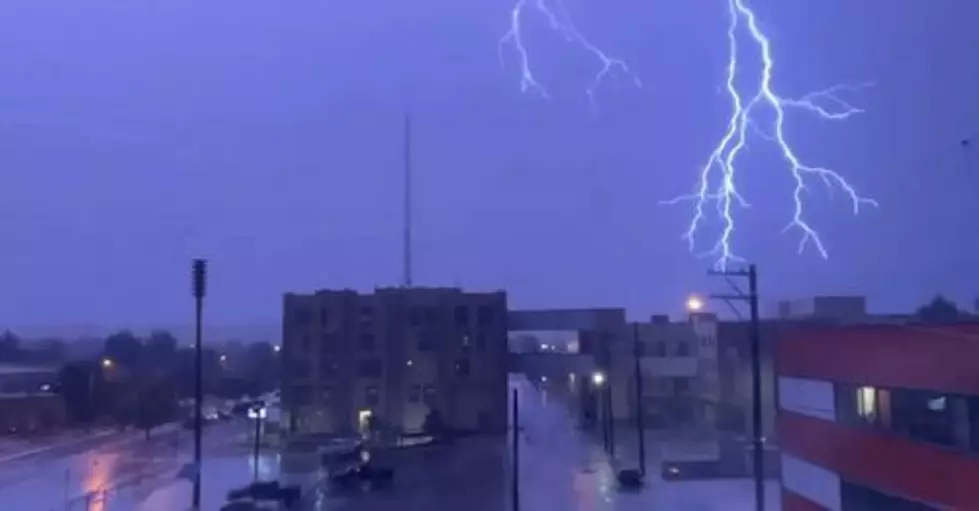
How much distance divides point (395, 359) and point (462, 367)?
1.71 metres

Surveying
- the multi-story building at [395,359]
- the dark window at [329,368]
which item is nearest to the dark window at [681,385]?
the multi-story building at [395,359]

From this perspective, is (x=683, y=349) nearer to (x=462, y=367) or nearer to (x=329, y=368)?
(x=462, y=367)

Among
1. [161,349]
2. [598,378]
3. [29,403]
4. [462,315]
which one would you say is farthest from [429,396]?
[161,349]

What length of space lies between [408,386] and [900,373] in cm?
1988

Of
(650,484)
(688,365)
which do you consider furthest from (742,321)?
(650,484)

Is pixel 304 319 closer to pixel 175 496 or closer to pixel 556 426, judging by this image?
pixel 556 426

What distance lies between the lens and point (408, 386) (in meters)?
29.6

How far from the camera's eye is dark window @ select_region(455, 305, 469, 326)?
1199 inches

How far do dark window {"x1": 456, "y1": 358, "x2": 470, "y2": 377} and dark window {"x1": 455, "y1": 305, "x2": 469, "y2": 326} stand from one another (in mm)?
1049

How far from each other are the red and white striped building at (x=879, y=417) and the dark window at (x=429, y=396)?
51.8ft

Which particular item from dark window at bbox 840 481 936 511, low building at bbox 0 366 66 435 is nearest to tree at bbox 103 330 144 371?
low building at bbox 0 366 66 435

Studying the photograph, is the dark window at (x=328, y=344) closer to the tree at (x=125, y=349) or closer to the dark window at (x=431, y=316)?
the dark window at (x=431, y=316)

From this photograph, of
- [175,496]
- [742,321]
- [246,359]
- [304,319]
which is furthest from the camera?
[246,359]

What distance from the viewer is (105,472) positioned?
1892cm
